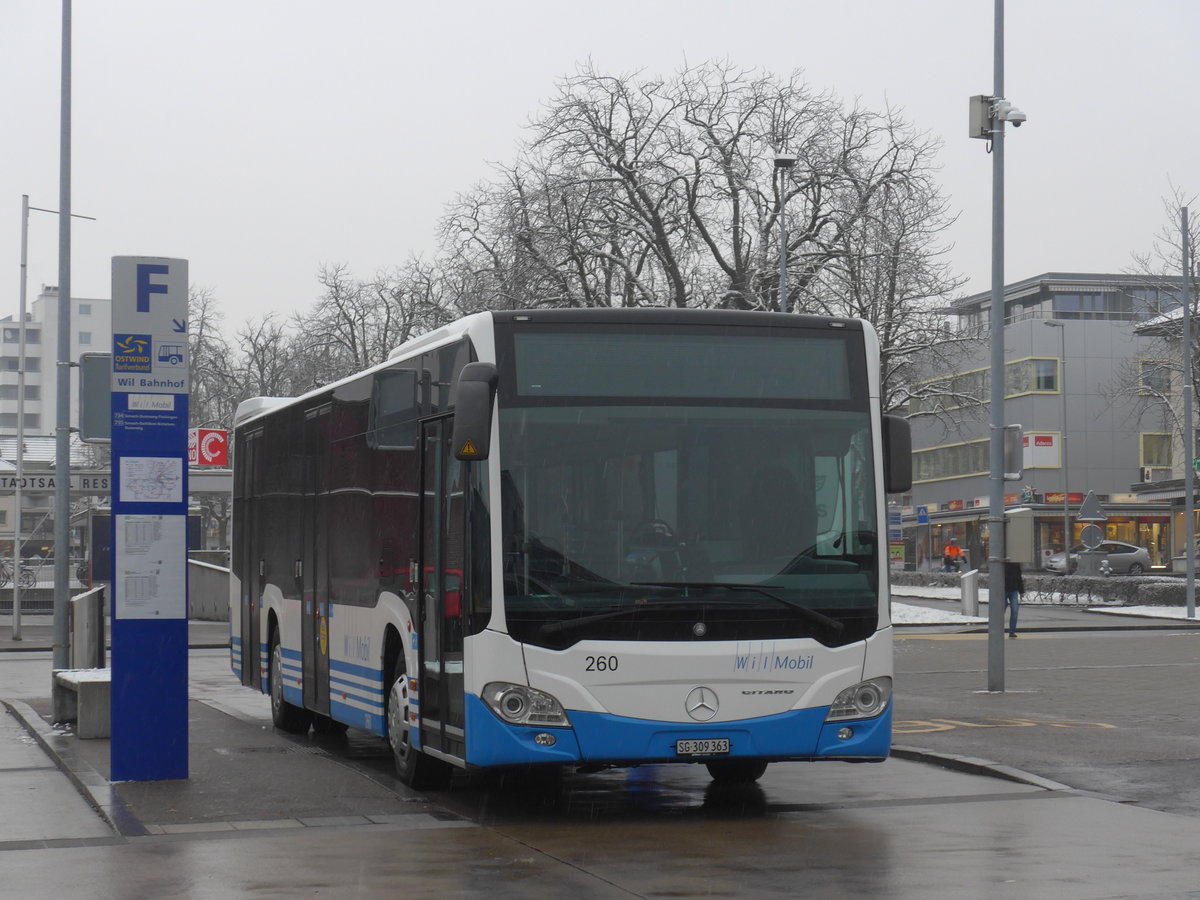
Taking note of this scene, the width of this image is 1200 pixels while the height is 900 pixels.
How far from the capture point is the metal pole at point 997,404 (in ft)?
62.2

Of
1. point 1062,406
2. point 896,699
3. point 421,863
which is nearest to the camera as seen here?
point 421,863

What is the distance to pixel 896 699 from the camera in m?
19.0

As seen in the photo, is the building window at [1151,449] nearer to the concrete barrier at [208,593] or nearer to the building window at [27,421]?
the concrete barrier at [208,593]

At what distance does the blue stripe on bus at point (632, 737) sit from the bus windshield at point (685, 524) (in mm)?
472

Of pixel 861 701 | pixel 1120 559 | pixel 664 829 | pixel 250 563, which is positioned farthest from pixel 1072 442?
pixel 664 829

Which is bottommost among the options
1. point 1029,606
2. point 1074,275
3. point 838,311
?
point 1029,606

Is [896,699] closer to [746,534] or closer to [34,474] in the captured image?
[746,534]

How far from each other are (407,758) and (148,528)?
2307mm

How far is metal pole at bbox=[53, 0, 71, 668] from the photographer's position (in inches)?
782

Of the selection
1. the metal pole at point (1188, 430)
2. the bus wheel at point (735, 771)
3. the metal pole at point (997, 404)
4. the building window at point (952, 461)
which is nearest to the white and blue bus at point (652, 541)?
the bus wheel at point (735, 771)

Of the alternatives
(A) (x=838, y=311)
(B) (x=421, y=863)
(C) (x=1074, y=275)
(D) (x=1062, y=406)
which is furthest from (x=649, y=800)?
(C) (x=1074, y=275)

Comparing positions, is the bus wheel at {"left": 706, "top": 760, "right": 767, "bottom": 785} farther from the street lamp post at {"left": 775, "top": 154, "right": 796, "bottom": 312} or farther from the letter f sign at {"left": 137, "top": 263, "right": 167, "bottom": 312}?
the street lamp post at {"left": 775, "top": 154, "right": 796, "bottom": 312}

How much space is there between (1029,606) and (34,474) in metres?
29.3

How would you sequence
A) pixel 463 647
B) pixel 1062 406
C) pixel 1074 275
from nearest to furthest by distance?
pixel 463 647 → pixel 1062 406 → pixel 1074 275
